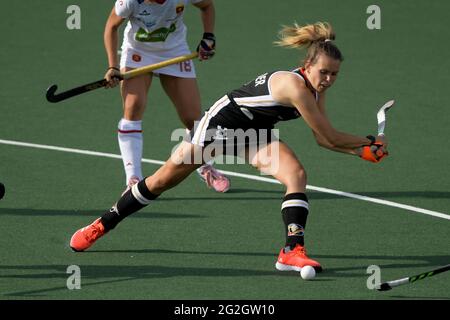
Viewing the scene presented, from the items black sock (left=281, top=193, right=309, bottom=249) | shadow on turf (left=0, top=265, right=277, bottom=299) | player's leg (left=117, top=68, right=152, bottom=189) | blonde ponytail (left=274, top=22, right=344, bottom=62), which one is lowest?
shadow on turf (left=0, top=265, right=277, bottom=299)

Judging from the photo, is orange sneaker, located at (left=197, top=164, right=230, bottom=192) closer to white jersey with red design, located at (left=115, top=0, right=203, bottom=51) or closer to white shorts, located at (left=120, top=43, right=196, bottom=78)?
white shorts, located at (left=120, top=43, right=196, bottom=78)

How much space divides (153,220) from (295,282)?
158 cm

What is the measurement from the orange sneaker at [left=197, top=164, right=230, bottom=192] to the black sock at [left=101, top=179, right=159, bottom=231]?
1.51 m

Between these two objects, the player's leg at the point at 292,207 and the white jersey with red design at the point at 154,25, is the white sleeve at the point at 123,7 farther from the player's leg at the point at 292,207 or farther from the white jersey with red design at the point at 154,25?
the player's leg at the point at 292,207

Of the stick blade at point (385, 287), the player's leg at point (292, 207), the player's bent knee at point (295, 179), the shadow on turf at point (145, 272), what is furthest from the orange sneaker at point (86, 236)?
the stick blade at point (385, 287)

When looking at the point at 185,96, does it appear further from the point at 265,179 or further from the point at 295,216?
the point at 295,216

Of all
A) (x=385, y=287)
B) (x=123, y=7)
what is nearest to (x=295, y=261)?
(x=385, y=287)

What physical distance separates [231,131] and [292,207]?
0.60 metres

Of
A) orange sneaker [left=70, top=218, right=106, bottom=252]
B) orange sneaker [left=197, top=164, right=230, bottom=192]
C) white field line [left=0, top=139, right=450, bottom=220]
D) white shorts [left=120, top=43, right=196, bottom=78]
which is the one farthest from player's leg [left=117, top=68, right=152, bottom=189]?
orange sneaker [left=70, top=218, right=106, bottom=252]

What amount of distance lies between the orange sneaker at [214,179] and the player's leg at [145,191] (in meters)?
1.51

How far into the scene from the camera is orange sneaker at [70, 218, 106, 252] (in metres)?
6.97

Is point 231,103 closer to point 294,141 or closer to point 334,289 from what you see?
point 334,289

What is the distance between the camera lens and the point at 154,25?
8.18 metres

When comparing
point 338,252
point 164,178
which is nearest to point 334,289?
point 338,252
